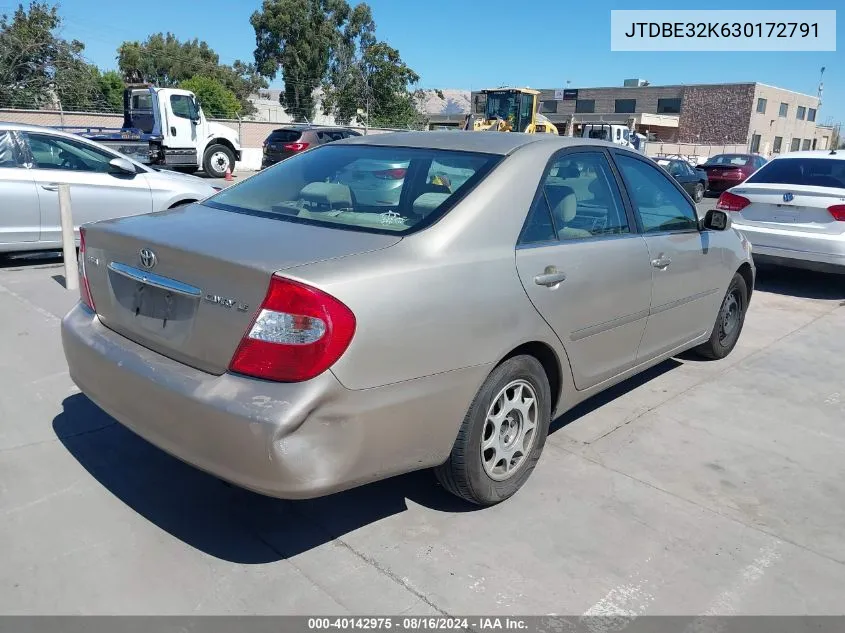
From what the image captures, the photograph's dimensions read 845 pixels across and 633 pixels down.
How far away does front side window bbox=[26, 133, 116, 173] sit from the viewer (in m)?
7.34

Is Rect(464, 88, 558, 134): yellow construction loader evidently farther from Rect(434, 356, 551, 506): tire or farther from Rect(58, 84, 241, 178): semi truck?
Rect(434, 356, 551, 506): tire

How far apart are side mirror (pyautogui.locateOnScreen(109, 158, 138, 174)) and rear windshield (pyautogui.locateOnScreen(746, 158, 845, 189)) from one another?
7.32 metres

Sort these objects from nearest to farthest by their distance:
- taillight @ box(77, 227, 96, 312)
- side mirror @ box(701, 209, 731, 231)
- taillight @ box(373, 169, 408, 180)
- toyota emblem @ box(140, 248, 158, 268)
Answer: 1. toyota emblem @ box(140, 248, 158, 268)
2. taillight @ box(77, 227, 96, 312)
3. taillight @ box(373, 169, 408, 180)
4. side mirror @ box(701, 209, 731, 231)

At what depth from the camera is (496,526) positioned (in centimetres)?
309

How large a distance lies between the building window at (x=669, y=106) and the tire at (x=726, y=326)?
70500 mm

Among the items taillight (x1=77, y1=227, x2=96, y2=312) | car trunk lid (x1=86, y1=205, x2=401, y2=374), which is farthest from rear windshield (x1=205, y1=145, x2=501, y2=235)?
taillight (x1=77, y1=227, x2=96, y2=312)

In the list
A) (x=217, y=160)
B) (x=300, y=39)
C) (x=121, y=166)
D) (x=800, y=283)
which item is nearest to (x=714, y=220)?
(x=800, y=283)

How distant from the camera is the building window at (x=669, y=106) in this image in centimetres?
6919

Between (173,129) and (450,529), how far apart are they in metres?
19.7

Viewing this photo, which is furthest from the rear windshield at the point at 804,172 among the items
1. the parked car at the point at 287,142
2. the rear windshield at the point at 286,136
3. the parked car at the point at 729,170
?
the rear windshield at the point at 286,136

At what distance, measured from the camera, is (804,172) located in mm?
8242

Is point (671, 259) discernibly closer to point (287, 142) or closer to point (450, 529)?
point (450, 529)

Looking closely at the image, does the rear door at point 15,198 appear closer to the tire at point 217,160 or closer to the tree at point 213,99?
the tire at point 217,160

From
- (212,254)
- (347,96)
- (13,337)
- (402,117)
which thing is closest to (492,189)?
(212,254)
